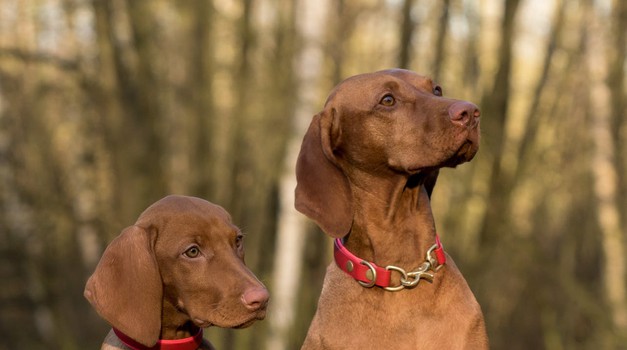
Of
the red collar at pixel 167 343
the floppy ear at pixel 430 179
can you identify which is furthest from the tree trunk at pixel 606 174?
the red collar at pixel 167 343

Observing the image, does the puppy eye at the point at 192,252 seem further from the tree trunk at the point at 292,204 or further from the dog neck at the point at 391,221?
the tree trunk at the point at 292,204

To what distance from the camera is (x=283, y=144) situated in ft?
65.0

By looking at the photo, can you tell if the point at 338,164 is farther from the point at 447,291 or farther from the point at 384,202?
the point at 447,291

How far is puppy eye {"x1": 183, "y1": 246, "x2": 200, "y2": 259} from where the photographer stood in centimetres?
664

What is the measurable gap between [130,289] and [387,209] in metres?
1.53

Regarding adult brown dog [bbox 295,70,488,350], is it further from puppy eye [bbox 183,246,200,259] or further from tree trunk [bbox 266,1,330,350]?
tree trunk [bbox 266,1,330,350]

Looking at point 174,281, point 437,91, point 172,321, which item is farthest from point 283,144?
point 174,281

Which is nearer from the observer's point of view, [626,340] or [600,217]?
[626,340]

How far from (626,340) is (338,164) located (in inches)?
448

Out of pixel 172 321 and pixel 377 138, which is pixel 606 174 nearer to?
pixel 377 138

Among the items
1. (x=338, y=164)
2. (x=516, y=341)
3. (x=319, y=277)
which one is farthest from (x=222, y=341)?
(x=338, y=164)

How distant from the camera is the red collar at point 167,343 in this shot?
6.53 m

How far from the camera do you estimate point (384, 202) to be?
22.5 ft

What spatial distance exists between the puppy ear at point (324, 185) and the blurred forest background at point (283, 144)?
10234mm
